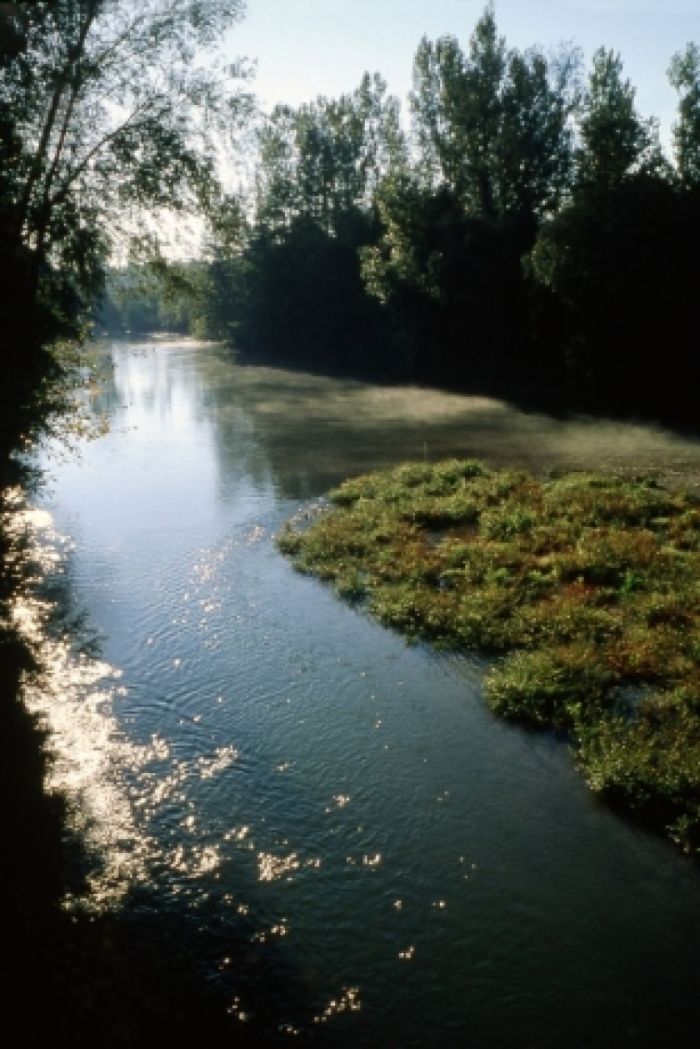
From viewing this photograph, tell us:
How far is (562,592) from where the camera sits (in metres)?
16.6

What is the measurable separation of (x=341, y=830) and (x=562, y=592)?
8.83m

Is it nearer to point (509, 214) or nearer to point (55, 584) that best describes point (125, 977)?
point (55, 584)

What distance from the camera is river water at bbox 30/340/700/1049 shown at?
7355mm

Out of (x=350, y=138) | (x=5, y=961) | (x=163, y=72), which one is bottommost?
(x=5, y=961)

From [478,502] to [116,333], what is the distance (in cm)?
17891

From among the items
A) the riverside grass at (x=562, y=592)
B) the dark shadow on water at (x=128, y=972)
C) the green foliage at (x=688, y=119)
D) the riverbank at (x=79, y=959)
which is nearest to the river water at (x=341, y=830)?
the dark shadow on water at (x=128, y=972)

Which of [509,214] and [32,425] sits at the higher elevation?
[509,214]

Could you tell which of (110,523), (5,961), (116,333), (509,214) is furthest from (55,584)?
(116,333)

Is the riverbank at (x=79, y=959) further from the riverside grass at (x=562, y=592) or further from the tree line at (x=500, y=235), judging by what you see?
the tree line at (x=500, y=235)

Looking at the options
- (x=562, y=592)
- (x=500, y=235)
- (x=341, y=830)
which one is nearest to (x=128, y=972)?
(x=341, y=830)

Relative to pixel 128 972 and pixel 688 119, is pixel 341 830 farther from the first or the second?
pixel 688 119

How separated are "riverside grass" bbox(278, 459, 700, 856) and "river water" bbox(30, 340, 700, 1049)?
2.17 ft

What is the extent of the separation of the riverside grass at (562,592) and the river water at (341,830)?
66 cm

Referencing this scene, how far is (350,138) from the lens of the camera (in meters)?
82.8
